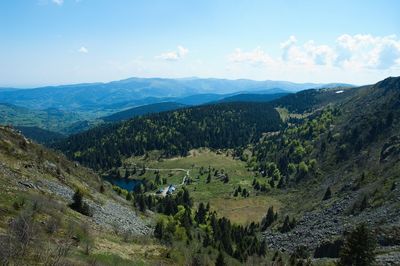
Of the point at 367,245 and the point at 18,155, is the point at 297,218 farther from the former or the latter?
the point at 18,155

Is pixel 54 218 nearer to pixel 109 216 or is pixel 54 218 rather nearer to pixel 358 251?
pixel 109 216

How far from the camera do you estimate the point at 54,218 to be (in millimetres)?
46312

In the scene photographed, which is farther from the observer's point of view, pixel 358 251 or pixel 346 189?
pixel 346 189

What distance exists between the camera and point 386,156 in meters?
126

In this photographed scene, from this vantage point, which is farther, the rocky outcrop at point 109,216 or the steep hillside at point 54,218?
the rocky outcrop at point 109,216

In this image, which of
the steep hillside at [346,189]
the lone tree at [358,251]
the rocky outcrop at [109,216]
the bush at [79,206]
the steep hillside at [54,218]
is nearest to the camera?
the steep hillside at [54,218]

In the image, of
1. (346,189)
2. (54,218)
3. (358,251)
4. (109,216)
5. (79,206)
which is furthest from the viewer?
(346,189)

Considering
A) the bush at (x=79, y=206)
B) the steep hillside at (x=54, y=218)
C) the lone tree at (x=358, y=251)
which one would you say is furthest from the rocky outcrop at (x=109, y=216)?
the lone tree at (x=358, y=251)

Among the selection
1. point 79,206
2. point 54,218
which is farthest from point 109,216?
point 54,218

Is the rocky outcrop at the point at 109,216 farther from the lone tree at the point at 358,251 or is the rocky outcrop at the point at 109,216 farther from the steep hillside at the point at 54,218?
the lone tree at the point at 358,251

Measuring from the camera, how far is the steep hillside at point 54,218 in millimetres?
28141

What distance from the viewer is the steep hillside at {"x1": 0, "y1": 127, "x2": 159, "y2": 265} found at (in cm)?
2814

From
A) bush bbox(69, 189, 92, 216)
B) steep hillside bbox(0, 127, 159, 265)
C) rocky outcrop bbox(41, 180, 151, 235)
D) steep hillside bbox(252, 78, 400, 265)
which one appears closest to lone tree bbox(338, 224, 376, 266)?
steep hillside bbox(252, 78, 400, 265)

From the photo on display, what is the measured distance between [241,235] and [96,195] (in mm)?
40480
